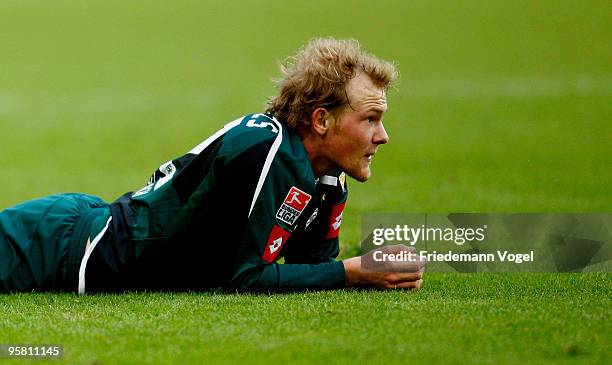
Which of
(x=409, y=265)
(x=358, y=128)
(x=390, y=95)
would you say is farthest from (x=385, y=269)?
(x=390, y=95)

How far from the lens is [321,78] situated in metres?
5.55

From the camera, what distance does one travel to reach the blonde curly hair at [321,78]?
18.2ft

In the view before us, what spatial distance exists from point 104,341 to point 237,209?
1.18 m

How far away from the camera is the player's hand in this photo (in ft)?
18.1

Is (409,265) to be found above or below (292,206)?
below

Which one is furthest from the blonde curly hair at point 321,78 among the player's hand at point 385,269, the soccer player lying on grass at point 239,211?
the player's hand at point 385,269

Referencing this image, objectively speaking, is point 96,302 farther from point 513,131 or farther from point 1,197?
point 513,131

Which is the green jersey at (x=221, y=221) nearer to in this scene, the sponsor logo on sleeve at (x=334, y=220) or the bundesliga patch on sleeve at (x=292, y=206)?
the bundesliga patch on sleeve at (x=292, y=206)

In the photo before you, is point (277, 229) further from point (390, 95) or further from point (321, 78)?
point (390, 95)

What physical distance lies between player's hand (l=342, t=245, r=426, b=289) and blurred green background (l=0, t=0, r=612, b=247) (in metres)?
1.06

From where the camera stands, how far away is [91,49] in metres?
30.3

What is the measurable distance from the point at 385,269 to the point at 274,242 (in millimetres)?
590

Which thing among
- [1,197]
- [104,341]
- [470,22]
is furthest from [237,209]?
[470,22]

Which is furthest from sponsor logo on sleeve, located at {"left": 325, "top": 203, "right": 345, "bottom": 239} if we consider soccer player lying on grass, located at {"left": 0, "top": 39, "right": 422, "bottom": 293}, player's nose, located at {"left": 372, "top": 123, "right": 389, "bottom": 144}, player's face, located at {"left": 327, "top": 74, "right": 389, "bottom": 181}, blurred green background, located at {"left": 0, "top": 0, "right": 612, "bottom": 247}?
blurred green background, located at {"left": 0, "top": 0, "right": 612, "bottom": 247}
